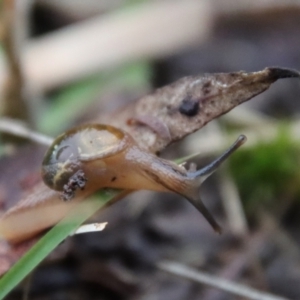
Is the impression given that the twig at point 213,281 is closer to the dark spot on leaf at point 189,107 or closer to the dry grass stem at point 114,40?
the dark spot on leaf at point 189,107

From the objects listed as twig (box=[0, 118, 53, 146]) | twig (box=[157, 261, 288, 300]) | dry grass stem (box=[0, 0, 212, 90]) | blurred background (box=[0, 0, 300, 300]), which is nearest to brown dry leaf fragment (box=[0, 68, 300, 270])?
blurred background (box=[0, 0, 300, 300])

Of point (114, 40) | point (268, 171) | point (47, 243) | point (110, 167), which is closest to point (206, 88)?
point (110, 167)

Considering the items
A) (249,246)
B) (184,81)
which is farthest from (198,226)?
(184,81)

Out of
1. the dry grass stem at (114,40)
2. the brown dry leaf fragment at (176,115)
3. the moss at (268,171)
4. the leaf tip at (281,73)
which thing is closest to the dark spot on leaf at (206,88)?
the brown dry leaf fragment at (176,115)

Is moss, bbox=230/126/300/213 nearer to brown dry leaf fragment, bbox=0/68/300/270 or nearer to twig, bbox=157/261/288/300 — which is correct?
twig, bbox=157/261/288/300

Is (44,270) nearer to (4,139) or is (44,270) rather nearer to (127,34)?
(4,139)

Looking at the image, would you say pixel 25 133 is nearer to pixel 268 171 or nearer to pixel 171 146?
pixel 171 146
